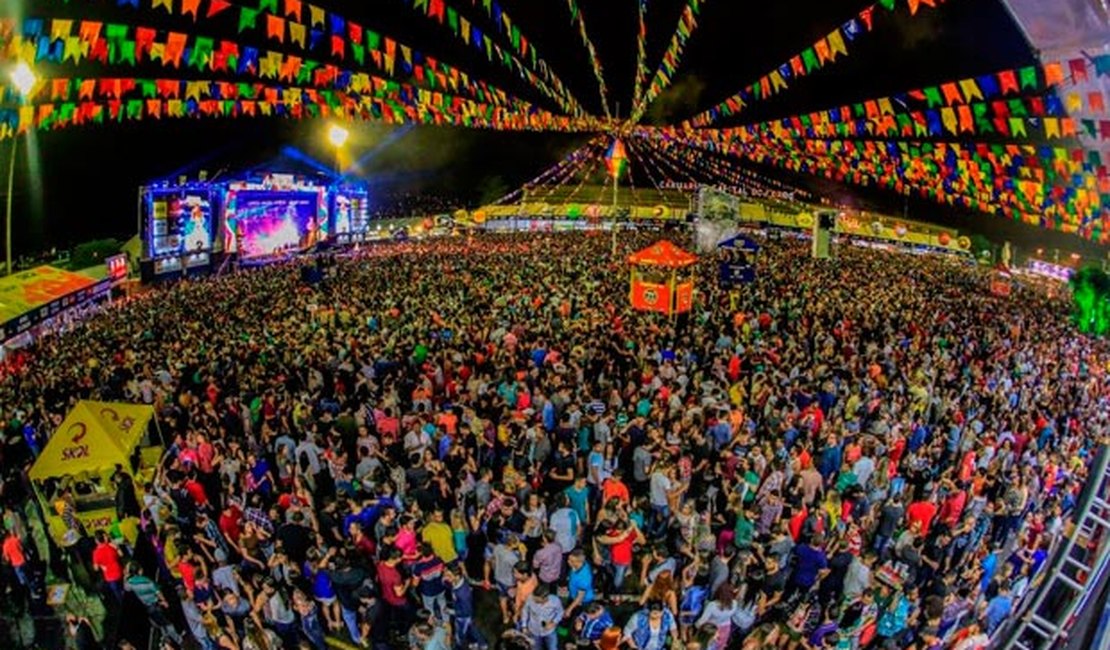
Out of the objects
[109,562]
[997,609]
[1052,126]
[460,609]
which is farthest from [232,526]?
[1052,126]

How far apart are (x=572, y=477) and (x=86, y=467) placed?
5229 mm

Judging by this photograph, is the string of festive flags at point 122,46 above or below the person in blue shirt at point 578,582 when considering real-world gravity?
above

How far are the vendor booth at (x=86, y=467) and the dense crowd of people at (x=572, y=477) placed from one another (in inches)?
10.7

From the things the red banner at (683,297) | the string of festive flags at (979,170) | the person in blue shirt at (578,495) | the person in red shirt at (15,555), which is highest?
the string of festive flags at (979,170)

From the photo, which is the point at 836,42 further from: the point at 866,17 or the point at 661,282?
the point at 661,282

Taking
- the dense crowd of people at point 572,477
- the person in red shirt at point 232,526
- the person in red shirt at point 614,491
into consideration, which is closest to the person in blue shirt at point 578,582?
the dense crowd of people at point 572,477

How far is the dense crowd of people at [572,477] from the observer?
6.44 metres

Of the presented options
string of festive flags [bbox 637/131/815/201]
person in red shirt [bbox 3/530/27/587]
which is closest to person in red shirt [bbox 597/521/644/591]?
person in red shirt [bbox 3/530/27/587]

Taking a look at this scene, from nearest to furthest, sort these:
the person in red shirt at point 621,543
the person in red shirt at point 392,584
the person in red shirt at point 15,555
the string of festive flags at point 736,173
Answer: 1. the person in red shirt at point 392,584
2. the person in red shirt at point 621,543
3. the person in red shirt at point 15,555
4. the string of festive flags at point 736,173

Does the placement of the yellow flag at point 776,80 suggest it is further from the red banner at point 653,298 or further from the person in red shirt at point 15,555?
the person in red shirt at point 15,555

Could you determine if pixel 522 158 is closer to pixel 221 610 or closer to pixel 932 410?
pixel 932 410

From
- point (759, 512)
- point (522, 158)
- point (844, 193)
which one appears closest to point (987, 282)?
point (759, 512)

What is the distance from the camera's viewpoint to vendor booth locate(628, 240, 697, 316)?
17234 mm

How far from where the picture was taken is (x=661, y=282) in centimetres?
1739
